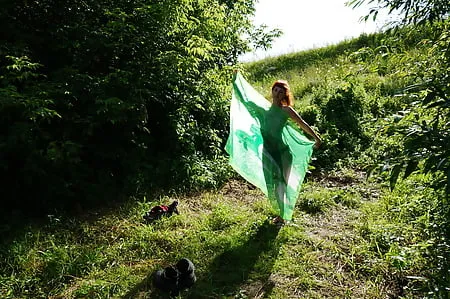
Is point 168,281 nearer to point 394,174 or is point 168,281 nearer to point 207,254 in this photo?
point 207,254

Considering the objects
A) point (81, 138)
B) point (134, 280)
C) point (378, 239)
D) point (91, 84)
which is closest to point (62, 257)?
point (134, 280)

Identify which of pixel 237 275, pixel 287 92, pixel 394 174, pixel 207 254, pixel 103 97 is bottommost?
pixel 237 275

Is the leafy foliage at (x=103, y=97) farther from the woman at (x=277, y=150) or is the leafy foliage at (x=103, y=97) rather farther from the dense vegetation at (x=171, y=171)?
the woman at (x=277, y=150)

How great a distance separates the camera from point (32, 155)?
14.5 feet

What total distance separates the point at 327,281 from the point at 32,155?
131 inches

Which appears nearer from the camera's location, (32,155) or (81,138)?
(32,155)

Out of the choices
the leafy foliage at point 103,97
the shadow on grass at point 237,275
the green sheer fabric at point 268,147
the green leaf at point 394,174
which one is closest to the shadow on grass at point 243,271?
the shadow on grass at point 237,275

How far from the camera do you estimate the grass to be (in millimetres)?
3570

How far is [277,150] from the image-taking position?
4.32 meters

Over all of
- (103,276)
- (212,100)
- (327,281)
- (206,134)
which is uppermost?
(212,100)

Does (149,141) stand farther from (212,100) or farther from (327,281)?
(327,281)

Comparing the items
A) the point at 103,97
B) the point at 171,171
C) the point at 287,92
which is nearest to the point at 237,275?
the point at 287,92

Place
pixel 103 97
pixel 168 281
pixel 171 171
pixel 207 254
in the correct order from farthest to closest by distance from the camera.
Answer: pixel 171 171 → pixel 103 97 → pixel 207 254 → pixel 168 281

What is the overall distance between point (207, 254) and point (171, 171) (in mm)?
1779
